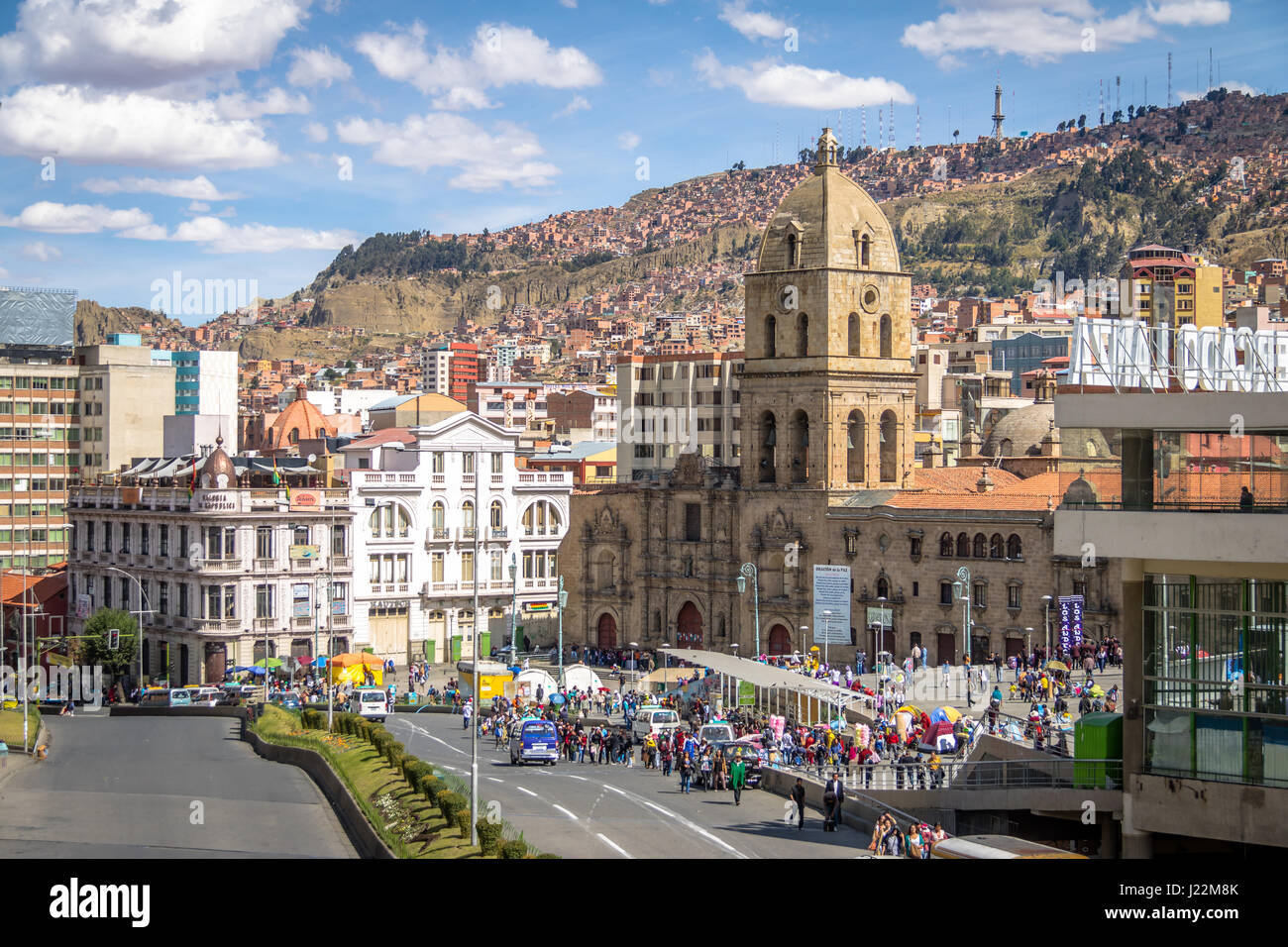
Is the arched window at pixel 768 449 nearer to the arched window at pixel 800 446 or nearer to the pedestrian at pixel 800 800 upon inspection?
the arched window at pixel 800 446

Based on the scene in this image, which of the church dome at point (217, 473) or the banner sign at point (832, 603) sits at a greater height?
the church dome at point (217, 473)

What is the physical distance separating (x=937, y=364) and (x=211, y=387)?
62.0 meters

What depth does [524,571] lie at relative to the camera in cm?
9306

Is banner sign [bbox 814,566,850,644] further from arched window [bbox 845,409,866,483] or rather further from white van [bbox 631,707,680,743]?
white van [bbox 631,707,680,743]

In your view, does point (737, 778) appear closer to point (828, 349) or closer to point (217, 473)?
point (828, 349)

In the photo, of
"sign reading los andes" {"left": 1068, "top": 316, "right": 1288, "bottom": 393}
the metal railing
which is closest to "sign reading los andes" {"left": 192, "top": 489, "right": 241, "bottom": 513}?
the metal railing

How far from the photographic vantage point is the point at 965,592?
72.1 meters

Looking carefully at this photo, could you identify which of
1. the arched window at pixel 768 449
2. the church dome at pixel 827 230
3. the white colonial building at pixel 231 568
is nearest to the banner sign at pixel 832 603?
the arched window at pixel 768 449

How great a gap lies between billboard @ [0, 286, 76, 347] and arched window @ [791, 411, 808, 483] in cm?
6604

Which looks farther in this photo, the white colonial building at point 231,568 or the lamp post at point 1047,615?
the white colonial building at point 231,568

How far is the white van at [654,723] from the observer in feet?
180

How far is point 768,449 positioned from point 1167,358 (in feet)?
163

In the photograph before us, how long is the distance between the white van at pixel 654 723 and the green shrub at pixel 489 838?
72.9 ft

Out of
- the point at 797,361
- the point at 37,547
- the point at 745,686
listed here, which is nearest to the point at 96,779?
the point at 745,686
